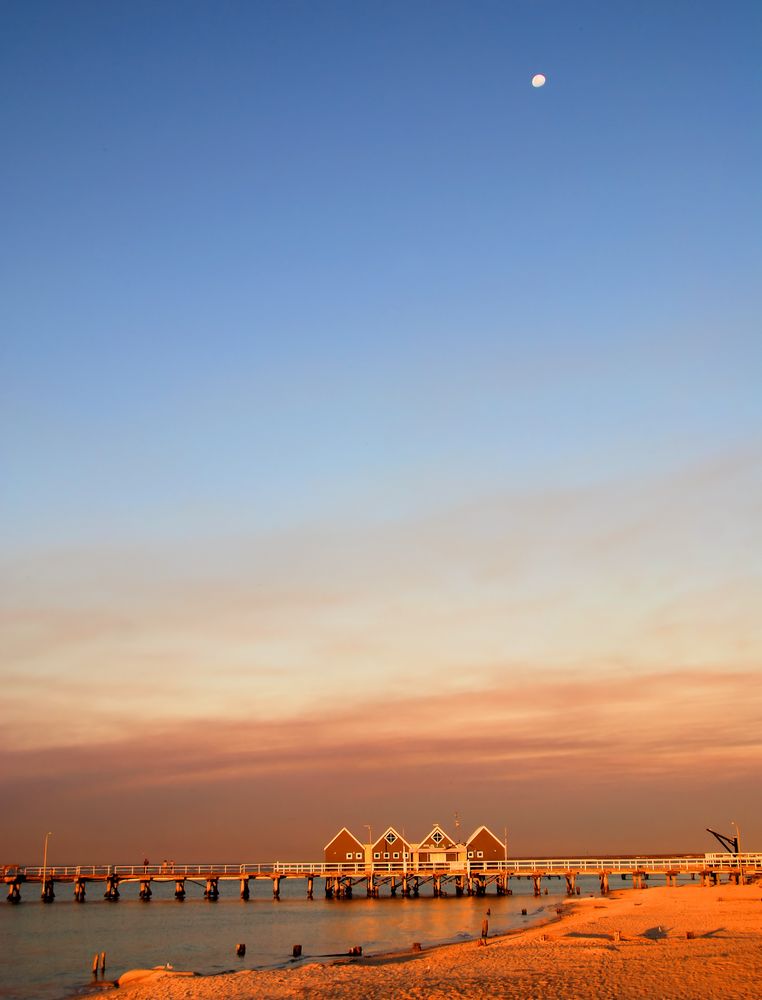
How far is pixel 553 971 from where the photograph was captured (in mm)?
28656

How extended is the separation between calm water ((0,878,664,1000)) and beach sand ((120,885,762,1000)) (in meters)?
7.26

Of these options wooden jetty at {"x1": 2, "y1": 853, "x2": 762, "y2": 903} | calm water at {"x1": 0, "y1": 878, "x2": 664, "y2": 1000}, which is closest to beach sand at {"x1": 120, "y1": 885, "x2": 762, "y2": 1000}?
calm water at {"x1": 0, "y1": 878, "x2": 664, "y2": 1000}

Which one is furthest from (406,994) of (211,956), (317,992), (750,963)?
(211,956)

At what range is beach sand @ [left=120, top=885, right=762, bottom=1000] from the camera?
2533cm

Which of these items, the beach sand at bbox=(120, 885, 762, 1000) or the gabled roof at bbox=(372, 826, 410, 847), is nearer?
the beach sand at bbox=(120, 885, 762, 1000)

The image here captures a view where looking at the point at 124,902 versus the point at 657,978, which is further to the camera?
the point at 124,902

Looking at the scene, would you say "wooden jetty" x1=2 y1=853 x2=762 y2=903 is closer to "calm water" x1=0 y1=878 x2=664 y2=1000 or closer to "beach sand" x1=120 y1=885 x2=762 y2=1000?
"calm water" x1=0 y1=878 x2=664 y2=1000

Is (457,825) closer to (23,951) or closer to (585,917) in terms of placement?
(585,917)

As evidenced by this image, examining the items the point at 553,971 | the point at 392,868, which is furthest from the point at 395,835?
the point at 553,971

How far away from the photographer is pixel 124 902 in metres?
97.3

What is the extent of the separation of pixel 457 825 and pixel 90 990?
8135 cm

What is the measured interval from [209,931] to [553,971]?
38.5 meters

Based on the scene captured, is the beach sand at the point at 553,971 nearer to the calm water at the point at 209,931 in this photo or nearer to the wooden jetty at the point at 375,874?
the calm water at the point at 209,931

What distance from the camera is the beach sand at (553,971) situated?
83.1ft
